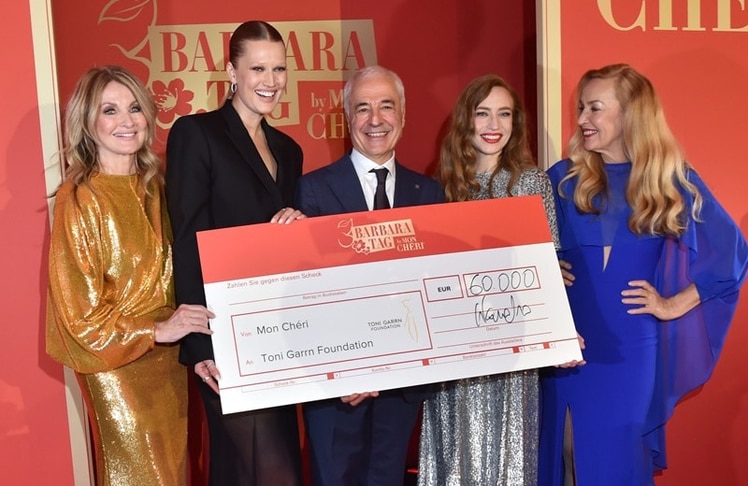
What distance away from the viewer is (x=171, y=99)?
3.52m

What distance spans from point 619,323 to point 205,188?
147 centimetres

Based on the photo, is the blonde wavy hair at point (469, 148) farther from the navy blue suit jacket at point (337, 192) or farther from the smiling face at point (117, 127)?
the smiling face at point (117, 127)

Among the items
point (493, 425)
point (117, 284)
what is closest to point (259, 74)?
point (117, 284)

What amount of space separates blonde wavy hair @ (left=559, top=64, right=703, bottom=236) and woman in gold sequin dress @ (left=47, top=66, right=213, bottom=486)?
1.45m

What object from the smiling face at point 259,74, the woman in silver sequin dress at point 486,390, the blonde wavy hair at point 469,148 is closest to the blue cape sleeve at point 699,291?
the woman in silver sequin dress at point 486,390

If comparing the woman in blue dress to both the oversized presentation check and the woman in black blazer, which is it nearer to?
the oversized presentation check

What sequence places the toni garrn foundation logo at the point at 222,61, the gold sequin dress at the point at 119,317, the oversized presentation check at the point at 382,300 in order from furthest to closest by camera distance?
the toni garrn foundation logo at the point at 222,61, the gold sequin dress at the point at 119,317, the oversized presentation check at the point at 382,300

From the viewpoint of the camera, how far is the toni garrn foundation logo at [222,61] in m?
3.45

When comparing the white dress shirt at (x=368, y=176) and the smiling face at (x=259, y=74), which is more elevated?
the smiling face at (x=259, y=74)

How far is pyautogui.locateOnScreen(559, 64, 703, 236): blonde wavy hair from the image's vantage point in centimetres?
270

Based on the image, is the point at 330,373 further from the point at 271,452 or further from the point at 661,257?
the point at 661,257

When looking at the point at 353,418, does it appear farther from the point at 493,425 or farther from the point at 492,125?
the point at 492,125

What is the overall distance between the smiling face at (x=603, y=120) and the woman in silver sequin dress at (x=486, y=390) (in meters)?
0.21

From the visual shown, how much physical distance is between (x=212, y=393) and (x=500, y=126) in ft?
4.35
